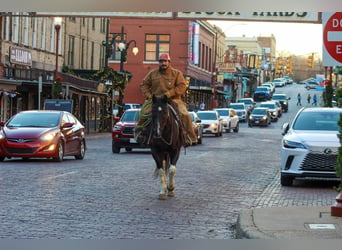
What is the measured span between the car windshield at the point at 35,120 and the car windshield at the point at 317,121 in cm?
817

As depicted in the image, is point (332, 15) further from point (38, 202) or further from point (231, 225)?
point (38, 202)

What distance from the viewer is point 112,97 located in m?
53.8

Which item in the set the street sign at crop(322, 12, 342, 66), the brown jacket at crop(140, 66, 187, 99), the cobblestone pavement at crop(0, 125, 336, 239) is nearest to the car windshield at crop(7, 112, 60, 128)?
the cobblestone pavement at crop(0, 125, 336, 239)

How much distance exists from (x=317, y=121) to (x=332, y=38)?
7.92 meters

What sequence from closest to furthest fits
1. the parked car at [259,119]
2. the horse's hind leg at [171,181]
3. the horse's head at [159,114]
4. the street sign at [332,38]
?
the street sign at [332,38] → the horse's head at [159,114] → the horse's hind leg at [171,181] → the parked car at [259,119]

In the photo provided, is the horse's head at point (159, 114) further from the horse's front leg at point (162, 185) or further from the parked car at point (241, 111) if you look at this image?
the parked car at point (241, 111)

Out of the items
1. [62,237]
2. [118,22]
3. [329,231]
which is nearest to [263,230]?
[329,231]

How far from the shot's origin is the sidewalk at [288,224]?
989 centimetres

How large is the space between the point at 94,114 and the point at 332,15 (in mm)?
46906

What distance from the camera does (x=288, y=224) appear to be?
1070 cm

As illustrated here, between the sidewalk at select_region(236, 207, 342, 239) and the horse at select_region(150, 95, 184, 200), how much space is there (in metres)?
2.90

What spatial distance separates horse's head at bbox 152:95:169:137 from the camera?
47.3ft

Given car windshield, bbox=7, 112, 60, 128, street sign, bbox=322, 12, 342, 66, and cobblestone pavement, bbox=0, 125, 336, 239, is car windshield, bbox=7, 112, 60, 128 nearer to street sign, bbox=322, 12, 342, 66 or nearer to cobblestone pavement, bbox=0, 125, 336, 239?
cobblestone pavement, bbox=0, 125, 336, 239

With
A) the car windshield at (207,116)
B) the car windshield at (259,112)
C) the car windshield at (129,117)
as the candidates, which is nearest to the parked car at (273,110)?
the car windshield at (259,112)
